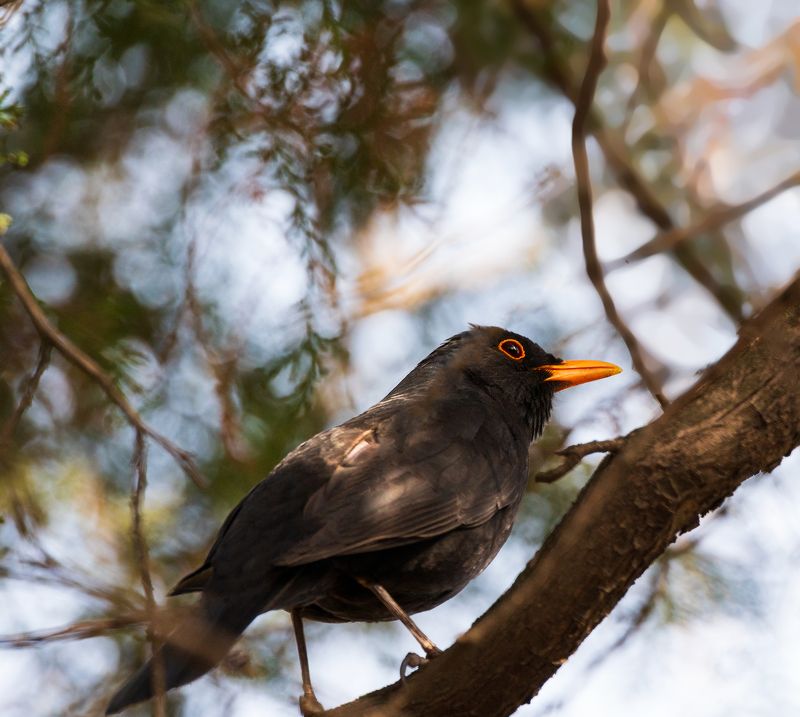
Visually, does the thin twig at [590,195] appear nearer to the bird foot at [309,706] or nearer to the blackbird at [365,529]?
the blackbird at [365,529]

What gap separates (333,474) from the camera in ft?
15.4

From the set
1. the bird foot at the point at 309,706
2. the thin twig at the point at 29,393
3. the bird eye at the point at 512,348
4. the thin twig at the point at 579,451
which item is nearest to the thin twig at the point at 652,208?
the thin twig at the point at 579,451

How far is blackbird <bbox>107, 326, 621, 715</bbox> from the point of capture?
14.1 ft

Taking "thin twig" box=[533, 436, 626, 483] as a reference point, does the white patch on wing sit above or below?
above

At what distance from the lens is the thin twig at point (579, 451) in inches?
148

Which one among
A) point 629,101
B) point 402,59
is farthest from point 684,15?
point 402,59

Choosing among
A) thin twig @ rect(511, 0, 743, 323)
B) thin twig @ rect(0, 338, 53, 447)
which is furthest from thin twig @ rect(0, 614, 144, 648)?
thin twig @ rect(511, 0, 743, 323)

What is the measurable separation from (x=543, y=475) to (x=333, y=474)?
1114mm

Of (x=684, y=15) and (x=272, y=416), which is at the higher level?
(x=272, y=416)

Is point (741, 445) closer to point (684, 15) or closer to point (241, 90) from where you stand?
point (684, 15)

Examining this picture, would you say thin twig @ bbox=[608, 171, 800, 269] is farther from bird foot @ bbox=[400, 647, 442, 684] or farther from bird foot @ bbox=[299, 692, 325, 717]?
bird foot @ bbox=[299, 692, 325, 717]

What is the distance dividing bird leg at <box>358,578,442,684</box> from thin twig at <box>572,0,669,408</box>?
1290 mm

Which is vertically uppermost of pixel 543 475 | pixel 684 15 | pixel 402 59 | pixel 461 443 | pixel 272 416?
pixel 402 59

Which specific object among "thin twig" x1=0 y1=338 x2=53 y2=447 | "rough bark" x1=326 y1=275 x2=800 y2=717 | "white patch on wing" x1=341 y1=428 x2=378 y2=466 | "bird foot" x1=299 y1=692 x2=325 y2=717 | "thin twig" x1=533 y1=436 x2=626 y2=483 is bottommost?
"rough bark" x1=326 y1=275 x2=800 y2=717
